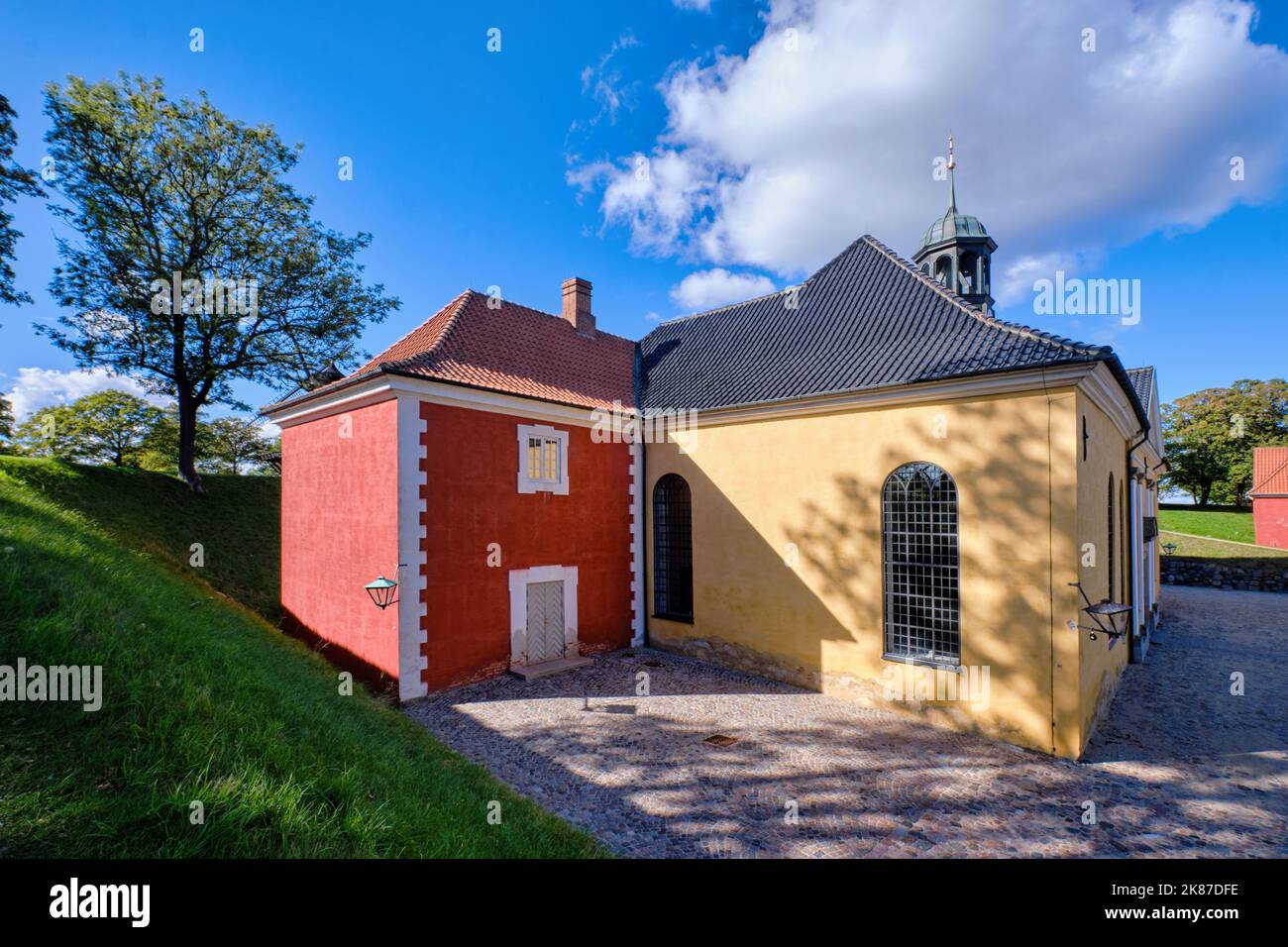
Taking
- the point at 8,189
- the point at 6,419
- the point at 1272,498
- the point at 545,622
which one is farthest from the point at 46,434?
the point at 1272,498

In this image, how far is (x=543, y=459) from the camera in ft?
40.8

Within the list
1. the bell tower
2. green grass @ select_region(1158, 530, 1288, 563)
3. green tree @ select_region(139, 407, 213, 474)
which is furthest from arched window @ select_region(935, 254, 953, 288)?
green tree @ select_region(139, 407, 213, 474)

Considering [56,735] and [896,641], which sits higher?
[56,735]

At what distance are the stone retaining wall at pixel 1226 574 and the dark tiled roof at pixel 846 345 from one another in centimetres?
1879

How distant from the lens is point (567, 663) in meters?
12.1

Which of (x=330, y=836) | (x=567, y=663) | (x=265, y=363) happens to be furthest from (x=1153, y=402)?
(x=265, y=363)

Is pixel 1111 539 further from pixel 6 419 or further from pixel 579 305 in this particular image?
pixel 6 419

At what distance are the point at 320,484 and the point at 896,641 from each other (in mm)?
13158

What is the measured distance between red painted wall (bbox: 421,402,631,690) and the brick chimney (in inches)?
188

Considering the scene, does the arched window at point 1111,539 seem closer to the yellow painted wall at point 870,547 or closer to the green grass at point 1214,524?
the yellow painted wall at point 870,547

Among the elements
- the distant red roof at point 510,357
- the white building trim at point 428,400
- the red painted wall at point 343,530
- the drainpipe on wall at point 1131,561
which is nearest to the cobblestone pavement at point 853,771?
the drainpipe on wall at point 1131,561

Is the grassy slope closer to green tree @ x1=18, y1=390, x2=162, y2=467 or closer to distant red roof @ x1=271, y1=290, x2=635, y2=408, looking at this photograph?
distant red roof @ x1=271, y1=290, x2=635, y2=408

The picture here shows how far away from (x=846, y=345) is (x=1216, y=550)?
102 feet

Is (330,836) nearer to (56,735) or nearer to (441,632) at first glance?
(56,735)
